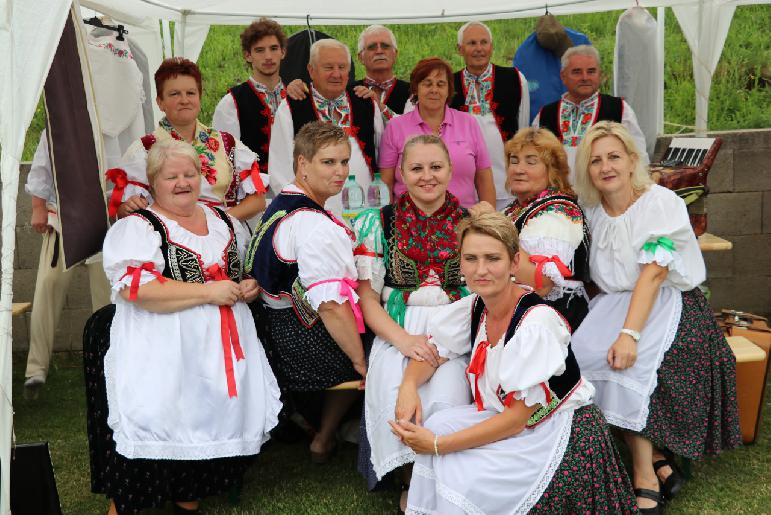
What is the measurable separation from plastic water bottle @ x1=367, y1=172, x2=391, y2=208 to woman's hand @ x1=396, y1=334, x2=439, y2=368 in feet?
4.28

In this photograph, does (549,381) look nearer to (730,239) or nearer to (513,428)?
(513,428)

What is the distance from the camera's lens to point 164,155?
3037 mm

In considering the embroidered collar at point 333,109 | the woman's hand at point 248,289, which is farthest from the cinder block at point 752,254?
the woman's hand at point 248,289

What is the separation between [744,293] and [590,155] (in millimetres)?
3389

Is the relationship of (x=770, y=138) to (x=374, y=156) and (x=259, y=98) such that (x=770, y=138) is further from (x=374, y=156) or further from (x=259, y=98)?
(x=259, y=98)

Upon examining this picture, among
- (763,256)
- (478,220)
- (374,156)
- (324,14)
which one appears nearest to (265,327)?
(478,220)

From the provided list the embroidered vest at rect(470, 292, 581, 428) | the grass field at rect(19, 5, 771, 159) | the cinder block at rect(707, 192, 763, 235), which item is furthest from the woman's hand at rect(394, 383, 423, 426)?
the grass field at rect(19, 5, 771, 159)

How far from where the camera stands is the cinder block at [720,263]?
19.6 feet

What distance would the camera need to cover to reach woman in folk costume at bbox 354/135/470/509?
3049mm

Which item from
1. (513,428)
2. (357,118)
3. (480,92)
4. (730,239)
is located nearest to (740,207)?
(730,239)

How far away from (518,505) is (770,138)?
4348mm

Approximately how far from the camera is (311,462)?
3.67 meters

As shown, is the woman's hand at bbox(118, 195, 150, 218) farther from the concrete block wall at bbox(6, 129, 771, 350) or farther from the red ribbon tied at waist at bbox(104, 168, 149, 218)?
the concrete block wall at bbox(6, 129, 771, 350)

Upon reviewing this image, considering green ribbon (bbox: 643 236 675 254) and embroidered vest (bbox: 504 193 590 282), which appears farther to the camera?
embroidered vest (bbox: 504 193 590 282)
